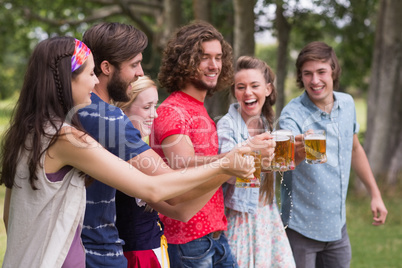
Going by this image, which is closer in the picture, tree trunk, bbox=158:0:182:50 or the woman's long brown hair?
the woman's long brown hair

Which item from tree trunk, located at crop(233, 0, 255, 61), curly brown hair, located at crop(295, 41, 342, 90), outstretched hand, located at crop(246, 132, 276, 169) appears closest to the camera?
outstretched hand, located at crop(246, 132, 276, 169)

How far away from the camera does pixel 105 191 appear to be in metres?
2.28

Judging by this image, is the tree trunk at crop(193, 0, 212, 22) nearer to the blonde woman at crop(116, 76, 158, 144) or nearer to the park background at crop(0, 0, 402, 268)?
the park background at crop(0, 0, 402, 268)

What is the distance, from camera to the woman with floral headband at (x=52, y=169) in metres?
2.01

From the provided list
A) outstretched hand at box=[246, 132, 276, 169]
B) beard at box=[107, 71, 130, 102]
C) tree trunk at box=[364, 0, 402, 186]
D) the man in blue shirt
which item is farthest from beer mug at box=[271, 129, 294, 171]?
tree trunk at box=[364, 0, 402, 186]

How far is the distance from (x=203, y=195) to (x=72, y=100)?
0.83 metres

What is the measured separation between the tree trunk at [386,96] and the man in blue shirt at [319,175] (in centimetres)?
555

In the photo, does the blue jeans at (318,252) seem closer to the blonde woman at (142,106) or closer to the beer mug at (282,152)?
the beer mug at (282,152)

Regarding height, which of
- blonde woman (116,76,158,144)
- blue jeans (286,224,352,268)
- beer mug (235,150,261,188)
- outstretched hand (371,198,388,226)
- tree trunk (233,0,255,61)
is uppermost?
tree trunk (233,0,255,61)

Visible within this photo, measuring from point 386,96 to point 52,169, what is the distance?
7.84 m

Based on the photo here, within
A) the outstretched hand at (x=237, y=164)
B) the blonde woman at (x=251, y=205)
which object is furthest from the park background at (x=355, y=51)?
the outstretched hand at (x=237, y=164)

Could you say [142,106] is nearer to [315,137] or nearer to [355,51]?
[315,137]

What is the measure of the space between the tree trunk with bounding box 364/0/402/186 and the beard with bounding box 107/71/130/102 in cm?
724

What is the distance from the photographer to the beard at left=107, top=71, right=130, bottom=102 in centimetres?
250
